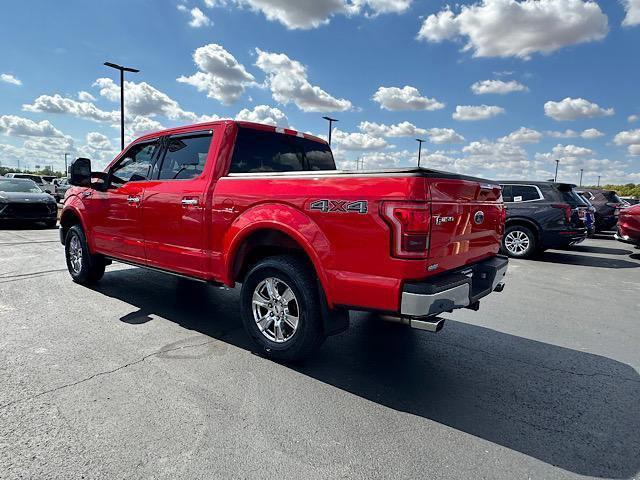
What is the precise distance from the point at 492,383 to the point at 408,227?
1554mm

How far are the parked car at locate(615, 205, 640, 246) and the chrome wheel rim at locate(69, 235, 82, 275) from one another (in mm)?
10891

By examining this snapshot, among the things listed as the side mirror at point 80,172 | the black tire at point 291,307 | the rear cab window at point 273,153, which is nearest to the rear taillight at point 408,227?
the black tire at point 291,307

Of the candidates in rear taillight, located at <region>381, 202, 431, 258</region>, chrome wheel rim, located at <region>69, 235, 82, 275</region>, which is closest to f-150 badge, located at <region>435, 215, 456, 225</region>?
rear taillight, located at <region>381, 202, 431, 258</region>

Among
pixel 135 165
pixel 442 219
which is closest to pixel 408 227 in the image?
pixel 442 219

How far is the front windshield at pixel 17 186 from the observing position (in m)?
13.7

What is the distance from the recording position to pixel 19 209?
41.9 feet

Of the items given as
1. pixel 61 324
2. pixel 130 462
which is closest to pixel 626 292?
pixel 130 462

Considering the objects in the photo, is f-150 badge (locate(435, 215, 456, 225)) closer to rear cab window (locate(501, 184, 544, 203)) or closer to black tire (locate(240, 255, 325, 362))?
black tire (locate(240, 255, 325, 362))

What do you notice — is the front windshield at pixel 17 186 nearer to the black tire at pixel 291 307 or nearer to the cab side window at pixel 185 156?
the cab side window at pixel 185 156

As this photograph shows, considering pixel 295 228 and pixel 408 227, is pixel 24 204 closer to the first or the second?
pixel 295 228

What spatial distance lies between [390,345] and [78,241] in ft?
15.3

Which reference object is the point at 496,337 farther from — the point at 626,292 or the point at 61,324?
the point at 61,324

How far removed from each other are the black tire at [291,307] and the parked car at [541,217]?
7.78 meters

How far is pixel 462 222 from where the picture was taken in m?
3.20
